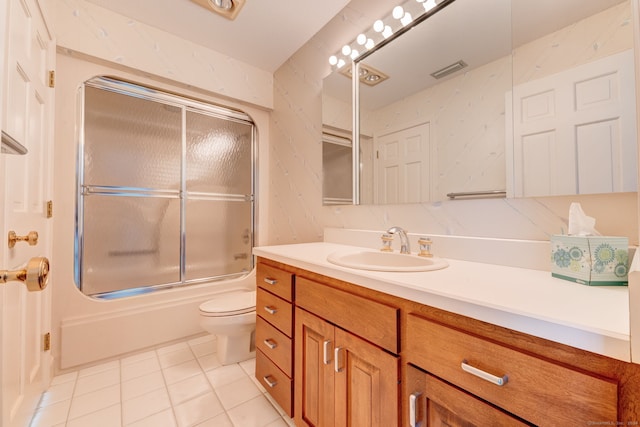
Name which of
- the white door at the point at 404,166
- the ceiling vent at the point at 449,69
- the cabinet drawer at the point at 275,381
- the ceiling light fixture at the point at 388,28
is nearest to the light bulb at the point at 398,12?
the ceiling light fixture at the point at 388,28

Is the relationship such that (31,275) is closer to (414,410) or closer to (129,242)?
(414,410)

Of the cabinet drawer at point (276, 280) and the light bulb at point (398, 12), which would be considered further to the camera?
the light bulb at point (398, 12)

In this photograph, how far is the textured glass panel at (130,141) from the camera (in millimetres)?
1842

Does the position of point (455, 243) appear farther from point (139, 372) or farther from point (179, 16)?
point (179, 16)

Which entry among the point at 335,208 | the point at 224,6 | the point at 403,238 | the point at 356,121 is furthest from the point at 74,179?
the point at 403,238

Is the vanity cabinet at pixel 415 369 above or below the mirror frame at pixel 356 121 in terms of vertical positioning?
below

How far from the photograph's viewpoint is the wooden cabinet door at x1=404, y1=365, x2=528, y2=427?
22.8 inches

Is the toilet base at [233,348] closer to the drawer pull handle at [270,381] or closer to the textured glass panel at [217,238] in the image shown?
the drawer pull handle at [270,381]

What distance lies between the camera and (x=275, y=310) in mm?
1325

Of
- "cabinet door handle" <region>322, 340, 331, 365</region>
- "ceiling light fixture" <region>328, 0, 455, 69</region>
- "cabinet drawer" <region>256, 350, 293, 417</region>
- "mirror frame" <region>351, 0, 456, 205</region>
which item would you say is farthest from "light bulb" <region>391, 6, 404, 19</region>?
"cabinet drawer" <region>256, 350, 293, 417</region>

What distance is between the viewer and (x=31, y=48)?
119 centimetres

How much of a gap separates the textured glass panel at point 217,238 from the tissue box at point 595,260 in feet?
7.56

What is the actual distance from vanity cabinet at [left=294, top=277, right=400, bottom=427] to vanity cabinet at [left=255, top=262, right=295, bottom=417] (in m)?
0.06

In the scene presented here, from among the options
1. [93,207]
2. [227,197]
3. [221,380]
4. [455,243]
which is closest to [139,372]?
[221,380]
